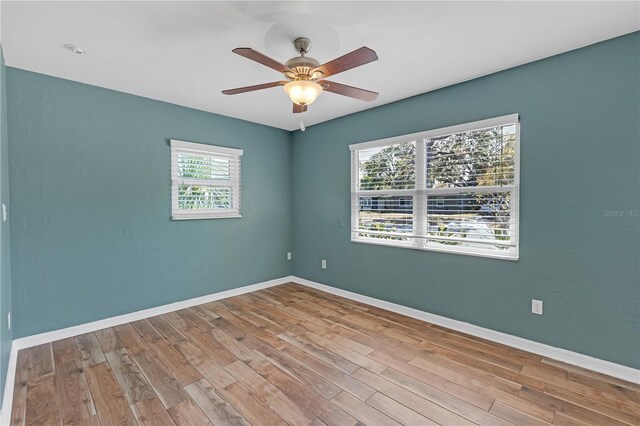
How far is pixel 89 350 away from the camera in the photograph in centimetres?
264

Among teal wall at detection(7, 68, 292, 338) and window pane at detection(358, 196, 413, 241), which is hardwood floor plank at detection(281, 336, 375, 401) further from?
teal wall at detection(7, 68, 292, 338)

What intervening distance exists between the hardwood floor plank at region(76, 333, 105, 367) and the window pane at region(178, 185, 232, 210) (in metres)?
1.61

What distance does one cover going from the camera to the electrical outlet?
2.56m

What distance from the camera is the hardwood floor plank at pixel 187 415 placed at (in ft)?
5.85

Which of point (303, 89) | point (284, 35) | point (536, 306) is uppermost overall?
point (284, 35)

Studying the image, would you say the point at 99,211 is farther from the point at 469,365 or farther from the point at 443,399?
Answer: the point at 469,365

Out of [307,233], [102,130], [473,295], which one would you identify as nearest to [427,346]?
[473,295]

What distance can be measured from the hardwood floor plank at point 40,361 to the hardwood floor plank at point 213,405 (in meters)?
1.21

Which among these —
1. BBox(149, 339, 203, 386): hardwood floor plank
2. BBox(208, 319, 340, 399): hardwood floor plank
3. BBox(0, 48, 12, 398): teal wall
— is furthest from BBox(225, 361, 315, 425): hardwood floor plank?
BBox(0, 48, 12, 398): teal wall

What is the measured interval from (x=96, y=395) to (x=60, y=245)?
160 centimetres

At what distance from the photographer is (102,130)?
310cm

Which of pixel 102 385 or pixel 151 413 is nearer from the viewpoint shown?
pixel 151 413

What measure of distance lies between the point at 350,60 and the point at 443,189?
1.88 meters

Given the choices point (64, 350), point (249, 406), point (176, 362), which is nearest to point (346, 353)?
point (249, 406)
